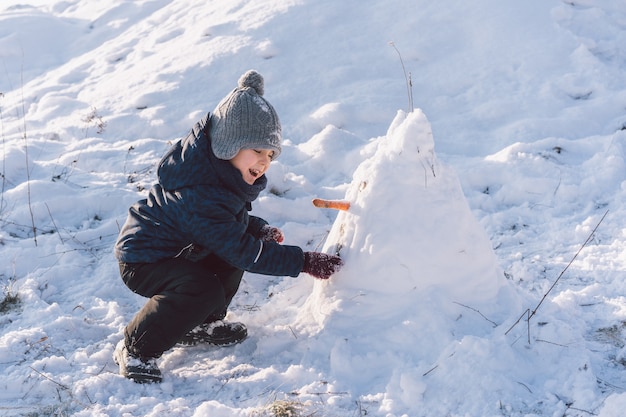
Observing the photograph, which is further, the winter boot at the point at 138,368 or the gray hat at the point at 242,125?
the gray hat at the point at 242,125

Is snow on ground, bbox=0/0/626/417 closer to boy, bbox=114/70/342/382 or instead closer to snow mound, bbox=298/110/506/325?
snow mound, bbox=298/110/506/325

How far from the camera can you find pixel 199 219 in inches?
104

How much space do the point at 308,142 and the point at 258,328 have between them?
2.40 metres

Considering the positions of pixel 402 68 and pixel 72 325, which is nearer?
pixel 72 325

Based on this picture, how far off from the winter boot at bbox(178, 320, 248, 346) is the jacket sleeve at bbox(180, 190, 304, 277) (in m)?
0.36

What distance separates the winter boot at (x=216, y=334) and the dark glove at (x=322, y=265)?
48 cm

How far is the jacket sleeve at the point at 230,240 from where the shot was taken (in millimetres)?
2650

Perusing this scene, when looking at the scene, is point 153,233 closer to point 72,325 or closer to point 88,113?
point 72,325

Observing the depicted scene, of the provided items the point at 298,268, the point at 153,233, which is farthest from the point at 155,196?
the point at 298,268

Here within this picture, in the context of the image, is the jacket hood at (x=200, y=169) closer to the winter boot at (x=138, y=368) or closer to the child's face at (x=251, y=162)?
the child's face at (x=251, y=162)

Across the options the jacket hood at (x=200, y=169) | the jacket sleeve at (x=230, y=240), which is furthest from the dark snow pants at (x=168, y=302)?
the jacket hood at (x=200, y=169)

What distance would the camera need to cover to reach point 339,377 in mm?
2447

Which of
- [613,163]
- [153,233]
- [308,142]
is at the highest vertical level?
[153,233]

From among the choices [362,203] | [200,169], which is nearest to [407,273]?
[362,203]
